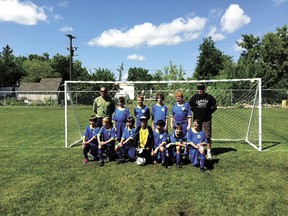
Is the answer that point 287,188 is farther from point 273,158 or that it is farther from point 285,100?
point 285,100

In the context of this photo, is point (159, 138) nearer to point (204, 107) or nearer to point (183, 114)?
point (183, 114)

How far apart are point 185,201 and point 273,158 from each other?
3678 mm

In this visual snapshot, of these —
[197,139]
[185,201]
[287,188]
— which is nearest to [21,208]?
[185,201]

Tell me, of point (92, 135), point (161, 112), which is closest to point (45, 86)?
point (92, 135)

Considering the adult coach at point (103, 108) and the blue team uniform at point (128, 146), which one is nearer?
the blue team uniform at point (128, 146)

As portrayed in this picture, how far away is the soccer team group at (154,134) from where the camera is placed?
21.5ft

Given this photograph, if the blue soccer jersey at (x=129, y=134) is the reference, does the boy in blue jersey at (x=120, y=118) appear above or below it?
above

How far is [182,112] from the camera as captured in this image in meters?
7.13

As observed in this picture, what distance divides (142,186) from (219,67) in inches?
1874

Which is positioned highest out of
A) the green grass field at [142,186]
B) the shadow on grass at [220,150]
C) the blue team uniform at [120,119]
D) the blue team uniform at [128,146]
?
the blue team uniform at [120,119]

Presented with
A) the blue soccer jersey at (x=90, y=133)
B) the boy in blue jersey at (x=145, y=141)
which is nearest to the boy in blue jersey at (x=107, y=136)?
the blue soccer jersey at (x=90, y=133)

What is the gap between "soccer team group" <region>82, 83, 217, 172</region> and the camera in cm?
656

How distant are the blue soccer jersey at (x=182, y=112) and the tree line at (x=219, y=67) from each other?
1056 inches

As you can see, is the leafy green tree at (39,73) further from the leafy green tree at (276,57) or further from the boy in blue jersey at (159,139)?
the boy in blue jersey at (159,139)
